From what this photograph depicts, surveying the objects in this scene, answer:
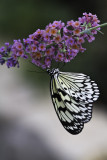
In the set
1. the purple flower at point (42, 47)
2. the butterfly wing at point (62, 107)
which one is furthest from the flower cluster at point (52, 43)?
the butterfly wing at point (62, 107)

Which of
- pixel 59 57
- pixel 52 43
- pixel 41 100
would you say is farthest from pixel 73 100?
pixel 41 100

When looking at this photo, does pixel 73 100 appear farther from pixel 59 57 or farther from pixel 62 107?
pixel 59 57

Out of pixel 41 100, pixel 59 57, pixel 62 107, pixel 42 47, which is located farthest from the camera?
pixel 41 100

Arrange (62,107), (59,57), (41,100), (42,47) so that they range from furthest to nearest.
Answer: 1. (41,100)
2. (62,107)
3. (59,57)
4. (42,47)

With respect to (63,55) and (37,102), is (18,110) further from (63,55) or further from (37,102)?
(63,55)

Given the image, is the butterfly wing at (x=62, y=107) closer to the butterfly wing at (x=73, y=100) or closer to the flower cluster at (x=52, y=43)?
the butterfly wing at (x=73, y=100)

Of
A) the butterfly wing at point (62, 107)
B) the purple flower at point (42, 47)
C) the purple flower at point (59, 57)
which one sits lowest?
the butterfly wing at point (62, 107)

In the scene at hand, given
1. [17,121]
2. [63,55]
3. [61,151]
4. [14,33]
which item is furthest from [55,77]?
[14,33]
